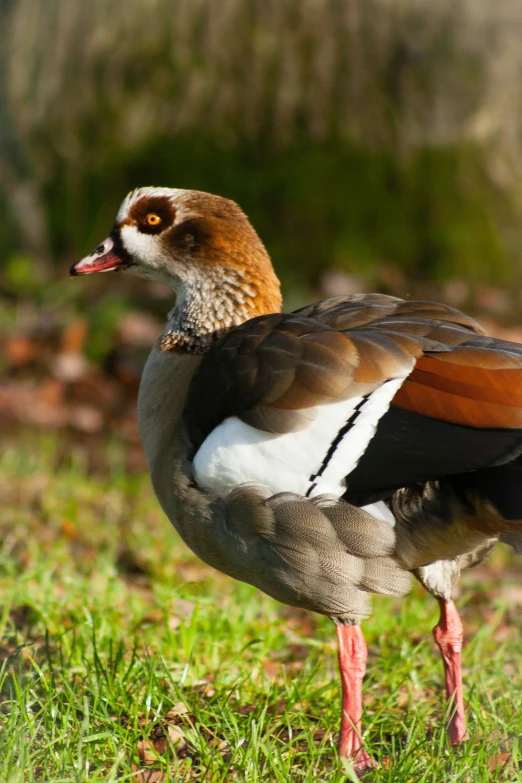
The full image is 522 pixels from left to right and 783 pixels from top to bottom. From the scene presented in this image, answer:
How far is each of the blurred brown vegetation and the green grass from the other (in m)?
2.67

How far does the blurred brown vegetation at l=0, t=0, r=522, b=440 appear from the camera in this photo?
279 inches

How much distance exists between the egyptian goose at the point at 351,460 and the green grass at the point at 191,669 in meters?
0.18

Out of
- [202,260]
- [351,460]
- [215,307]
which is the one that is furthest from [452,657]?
[202,260]

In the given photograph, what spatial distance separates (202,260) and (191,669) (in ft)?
4.64

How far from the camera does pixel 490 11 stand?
23.1ft

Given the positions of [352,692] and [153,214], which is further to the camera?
[153,214]

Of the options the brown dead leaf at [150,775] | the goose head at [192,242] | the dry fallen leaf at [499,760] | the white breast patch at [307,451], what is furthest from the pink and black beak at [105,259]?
the dry fallen leaf at [499,760]

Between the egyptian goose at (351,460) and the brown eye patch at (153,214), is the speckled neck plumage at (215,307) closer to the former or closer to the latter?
the brown eye patch at (153,214)

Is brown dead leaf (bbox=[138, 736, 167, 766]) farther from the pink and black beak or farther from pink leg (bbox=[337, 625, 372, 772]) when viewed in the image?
the pink and black beak

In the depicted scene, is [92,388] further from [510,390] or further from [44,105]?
[510,390]

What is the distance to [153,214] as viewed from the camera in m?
3.58

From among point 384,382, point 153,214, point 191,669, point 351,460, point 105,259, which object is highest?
point 153,214

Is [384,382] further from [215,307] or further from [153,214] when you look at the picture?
[153,214]

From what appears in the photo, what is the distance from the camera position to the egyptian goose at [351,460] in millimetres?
2635
